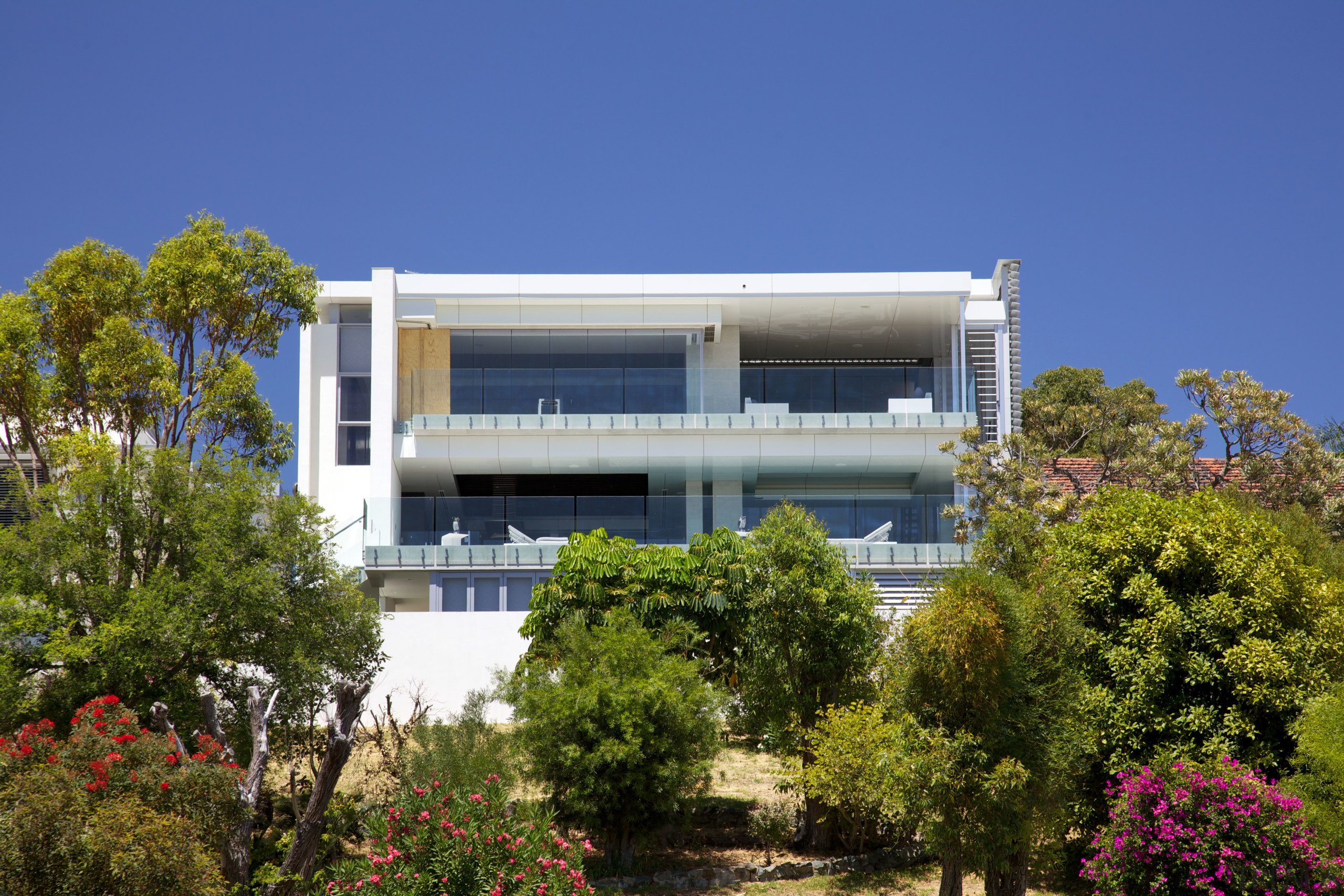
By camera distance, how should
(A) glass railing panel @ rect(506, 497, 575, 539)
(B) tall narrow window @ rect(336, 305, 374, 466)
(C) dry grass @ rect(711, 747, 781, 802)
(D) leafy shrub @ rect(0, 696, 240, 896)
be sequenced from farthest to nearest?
(B) tall narrow window @ rect(336, 305, 374, 466)
(A) glass railing panel @ rect(506, 497, 575, 539)
(C) dry grass @ rect(711, 747, 781, 802)
(D) leafy shrub @ rect(0, 696, 240, 896)

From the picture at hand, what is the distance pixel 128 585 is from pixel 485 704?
574 centimetres

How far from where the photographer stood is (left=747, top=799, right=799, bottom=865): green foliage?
16.8m

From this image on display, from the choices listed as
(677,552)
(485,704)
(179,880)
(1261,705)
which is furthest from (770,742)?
(179,880)

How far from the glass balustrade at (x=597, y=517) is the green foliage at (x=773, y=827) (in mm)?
8776

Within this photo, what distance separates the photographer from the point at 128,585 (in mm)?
16047

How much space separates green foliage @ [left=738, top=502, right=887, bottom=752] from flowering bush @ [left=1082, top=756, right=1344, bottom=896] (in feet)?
12.6

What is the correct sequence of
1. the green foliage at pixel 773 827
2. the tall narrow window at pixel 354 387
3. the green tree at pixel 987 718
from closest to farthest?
the green tree at pixel 987 718, the green foliage at pixel 773 827, the tall narrow window at pixel 354 387

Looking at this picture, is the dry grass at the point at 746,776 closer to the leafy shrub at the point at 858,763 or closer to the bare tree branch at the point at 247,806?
the leafy shrub at the point at 858,763

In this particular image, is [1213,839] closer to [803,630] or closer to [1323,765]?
[1323,765]

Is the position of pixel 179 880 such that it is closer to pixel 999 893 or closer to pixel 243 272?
pixel 999 893

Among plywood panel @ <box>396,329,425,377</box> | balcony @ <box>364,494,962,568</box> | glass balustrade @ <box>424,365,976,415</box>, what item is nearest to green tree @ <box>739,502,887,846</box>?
balcony @ <box>364,494,962,568</box>

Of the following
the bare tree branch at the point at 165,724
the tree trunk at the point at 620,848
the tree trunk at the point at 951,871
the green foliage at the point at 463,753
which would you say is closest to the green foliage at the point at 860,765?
the tree trunk at the point at 951,871

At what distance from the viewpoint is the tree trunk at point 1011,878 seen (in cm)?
1355

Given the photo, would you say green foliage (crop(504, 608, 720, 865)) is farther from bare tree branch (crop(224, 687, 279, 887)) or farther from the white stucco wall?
the white stucco wall
